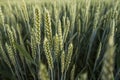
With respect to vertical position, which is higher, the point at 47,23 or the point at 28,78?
the point at 47,23

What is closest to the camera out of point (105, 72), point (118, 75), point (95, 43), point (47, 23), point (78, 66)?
point (105, 72)

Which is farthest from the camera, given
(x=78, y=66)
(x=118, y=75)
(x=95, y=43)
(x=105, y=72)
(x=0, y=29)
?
(x=0, y=29)

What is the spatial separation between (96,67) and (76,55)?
66 mm

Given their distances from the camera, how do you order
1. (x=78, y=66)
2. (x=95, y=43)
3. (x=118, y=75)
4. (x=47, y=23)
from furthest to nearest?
1. (x=95, y=43)
2. (x=78, y=66)
3. (x=118, y=75)
4. (x=47, y=23)

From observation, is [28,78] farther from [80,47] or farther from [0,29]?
[0,29]

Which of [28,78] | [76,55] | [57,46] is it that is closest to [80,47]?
[76,55]

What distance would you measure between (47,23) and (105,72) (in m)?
0.19

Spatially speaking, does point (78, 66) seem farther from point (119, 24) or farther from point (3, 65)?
point (119, 24)

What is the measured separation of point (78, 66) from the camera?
64 cm

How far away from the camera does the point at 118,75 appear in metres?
0.54

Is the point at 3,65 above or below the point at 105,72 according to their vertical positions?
below

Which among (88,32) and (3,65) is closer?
(3,65)

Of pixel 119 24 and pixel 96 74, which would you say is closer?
pixel 96 74

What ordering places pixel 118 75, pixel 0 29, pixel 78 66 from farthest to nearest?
1. pixel 0 29
2. pixel 78 66
3. pixel 118 75
